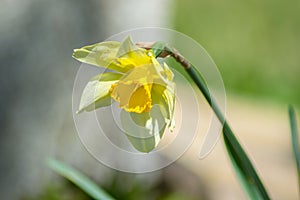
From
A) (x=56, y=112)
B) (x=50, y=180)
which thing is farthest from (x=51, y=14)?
(x=50, y=180)

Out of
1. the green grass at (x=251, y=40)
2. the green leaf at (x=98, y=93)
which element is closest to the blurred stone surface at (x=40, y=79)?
the green leaf at (x=98, y=93)

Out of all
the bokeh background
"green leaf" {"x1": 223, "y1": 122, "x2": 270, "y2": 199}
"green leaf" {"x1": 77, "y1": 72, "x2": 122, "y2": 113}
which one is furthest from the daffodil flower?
the bokeh background

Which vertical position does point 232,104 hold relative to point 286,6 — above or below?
below

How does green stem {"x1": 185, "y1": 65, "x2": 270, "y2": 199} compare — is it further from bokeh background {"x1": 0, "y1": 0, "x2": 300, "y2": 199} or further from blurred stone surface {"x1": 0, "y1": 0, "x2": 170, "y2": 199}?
blurred stone surface {"x1": 0, "y1": 0, "x2": 170, "y2": 199}

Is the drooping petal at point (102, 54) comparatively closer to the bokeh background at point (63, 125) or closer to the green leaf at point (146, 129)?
the green leaf at point (146, 129)

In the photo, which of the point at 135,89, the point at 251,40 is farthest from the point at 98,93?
the point at 251,40

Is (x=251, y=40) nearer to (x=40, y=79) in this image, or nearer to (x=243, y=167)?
(x=40, y=79)

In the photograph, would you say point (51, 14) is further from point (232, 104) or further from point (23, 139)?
point (232, 104)

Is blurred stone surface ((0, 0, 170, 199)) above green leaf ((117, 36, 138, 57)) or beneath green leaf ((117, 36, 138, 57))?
beneath
